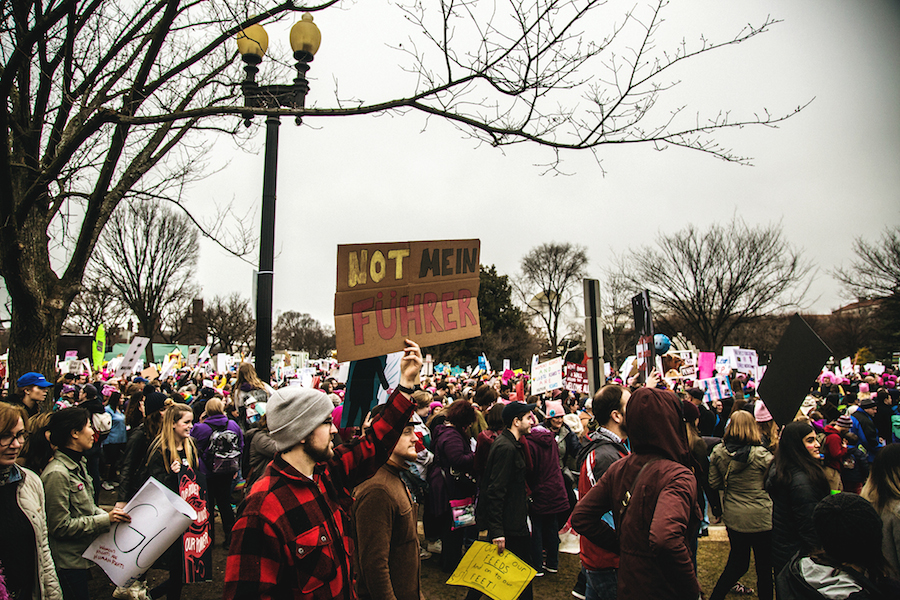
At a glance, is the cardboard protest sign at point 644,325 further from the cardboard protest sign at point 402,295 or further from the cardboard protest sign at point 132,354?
the cardboard protest sign at point 132,354

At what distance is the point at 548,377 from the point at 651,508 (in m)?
7.08

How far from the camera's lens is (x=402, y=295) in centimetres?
305

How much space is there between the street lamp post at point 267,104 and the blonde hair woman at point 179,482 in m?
1.22

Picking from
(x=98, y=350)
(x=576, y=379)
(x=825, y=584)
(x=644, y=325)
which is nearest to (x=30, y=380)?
(x=825, y=584)

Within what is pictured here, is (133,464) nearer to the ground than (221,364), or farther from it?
farther from it

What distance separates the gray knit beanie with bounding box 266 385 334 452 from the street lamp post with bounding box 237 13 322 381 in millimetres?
3512

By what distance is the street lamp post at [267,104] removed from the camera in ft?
17.1

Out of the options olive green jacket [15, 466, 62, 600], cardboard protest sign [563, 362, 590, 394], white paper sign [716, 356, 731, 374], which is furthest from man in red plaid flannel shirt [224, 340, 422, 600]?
white paper sign [716, 356, 731, 374]

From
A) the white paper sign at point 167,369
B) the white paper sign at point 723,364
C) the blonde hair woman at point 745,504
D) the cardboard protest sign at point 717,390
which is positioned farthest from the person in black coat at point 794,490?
the white paper sign at point 167,369

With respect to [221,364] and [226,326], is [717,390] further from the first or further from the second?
[226,326]

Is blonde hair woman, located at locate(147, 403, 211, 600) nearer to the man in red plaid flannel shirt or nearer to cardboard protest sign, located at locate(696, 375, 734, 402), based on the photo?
the man in red plaid flannel shirt

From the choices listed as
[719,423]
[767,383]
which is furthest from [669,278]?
[767,383]

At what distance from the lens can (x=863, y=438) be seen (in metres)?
8.60

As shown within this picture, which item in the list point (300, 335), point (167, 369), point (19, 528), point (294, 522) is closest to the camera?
point (294, 522)
